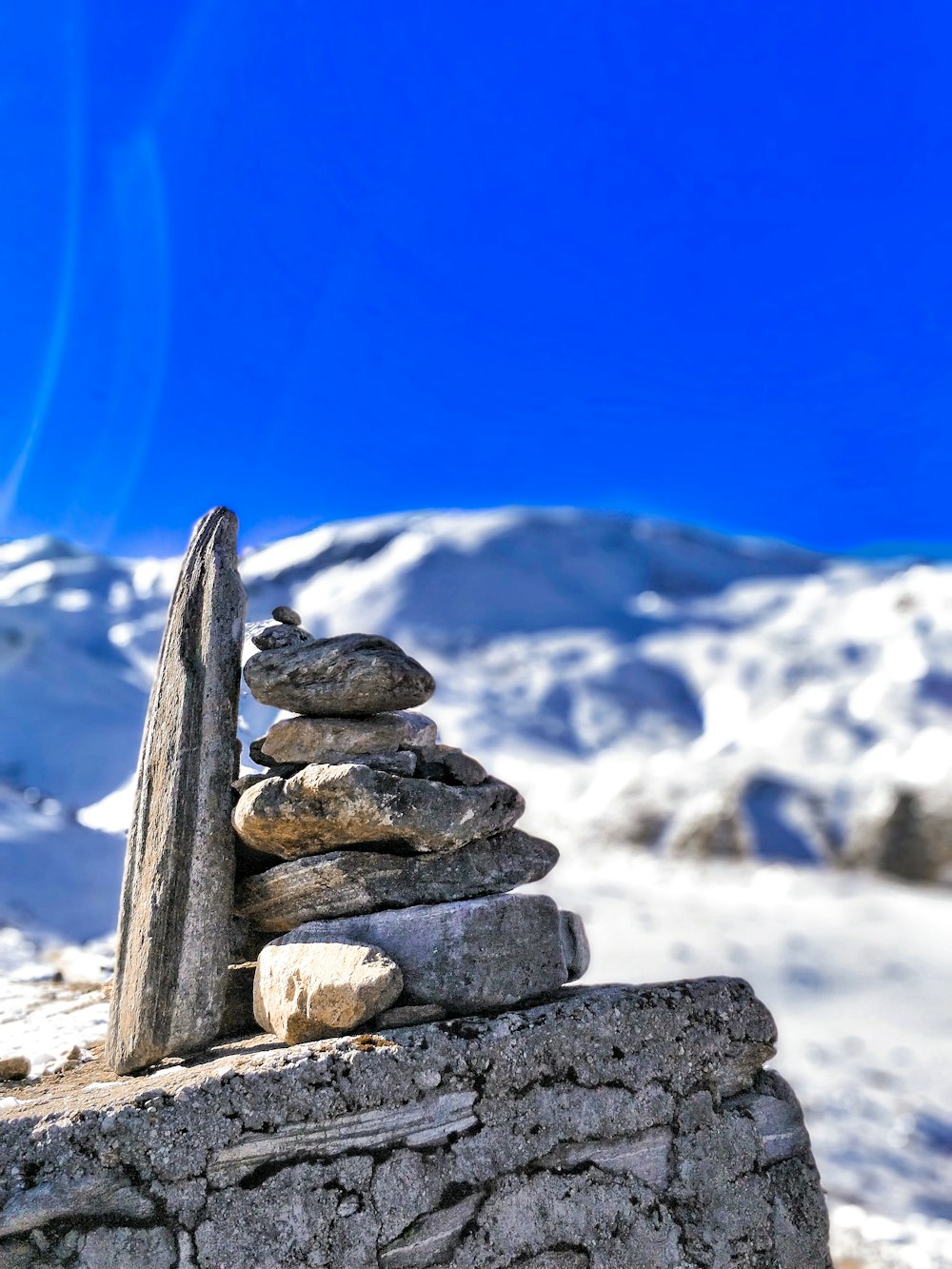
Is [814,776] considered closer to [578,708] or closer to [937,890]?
[937,890]

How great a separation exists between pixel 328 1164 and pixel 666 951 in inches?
445

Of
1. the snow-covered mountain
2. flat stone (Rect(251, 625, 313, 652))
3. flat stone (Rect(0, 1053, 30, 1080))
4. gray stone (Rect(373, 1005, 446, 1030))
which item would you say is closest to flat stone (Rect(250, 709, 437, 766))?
flat stone (Rect(251, 625, 313, 652))

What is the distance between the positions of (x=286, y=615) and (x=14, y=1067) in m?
1.95

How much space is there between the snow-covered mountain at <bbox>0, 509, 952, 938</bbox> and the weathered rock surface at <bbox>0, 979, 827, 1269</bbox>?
19.5 feet

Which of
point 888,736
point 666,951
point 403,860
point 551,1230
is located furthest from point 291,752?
point 888,736

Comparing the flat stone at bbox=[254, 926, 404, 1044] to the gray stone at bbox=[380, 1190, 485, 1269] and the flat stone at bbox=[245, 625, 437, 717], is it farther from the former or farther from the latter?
the flat stone at bbox=[245, 625, 437, 717]

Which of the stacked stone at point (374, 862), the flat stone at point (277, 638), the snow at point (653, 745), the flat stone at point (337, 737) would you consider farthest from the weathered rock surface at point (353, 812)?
the snow at point (653, 745)

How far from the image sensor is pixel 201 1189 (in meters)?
2.76

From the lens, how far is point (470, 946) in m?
3.21

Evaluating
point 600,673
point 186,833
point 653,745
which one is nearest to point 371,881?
point 186,833

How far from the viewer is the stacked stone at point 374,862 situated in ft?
10.5

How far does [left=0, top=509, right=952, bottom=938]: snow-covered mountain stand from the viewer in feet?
31.0

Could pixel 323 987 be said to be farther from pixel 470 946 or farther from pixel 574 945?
pixel 574 945

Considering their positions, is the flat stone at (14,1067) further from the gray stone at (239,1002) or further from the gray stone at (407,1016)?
the gray stone at (407,1016)
